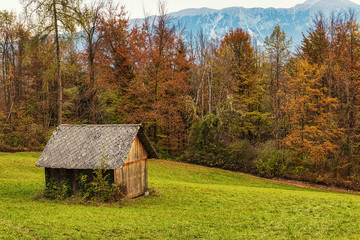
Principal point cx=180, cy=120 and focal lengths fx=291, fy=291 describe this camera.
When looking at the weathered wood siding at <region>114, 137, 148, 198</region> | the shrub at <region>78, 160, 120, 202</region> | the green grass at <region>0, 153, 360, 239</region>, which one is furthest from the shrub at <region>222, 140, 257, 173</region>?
the shrub at <region>78, 160, 120, 202</region>

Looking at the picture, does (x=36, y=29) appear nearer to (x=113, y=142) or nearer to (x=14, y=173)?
(x=14, y=173)

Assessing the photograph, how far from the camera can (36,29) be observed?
23.4 metres

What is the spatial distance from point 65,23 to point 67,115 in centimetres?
1819

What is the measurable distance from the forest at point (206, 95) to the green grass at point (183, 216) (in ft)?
39.6

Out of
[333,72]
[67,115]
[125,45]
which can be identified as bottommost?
[67,115]

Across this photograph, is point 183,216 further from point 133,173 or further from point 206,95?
point 206,95

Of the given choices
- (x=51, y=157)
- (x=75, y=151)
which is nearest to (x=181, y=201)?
(x=75, y=151)

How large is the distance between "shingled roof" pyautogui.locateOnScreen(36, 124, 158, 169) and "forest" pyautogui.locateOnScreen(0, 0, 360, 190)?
10.6 m

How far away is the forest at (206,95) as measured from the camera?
92.3ft

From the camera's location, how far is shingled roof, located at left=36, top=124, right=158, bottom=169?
49.9 feet

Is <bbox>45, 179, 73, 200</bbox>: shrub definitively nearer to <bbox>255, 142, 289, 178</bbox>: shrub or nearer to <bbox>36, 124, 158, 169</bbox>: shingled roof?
<bbox>36, 124, 158, 169</bbox>: shingled roof

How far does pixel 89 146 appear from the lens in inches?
628

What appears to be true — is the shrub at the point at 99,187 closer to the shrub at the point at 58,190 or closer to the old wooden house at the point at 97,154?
the old wooden house at the point at 97,154

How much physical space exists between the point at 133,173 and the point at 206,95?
2811 cm
